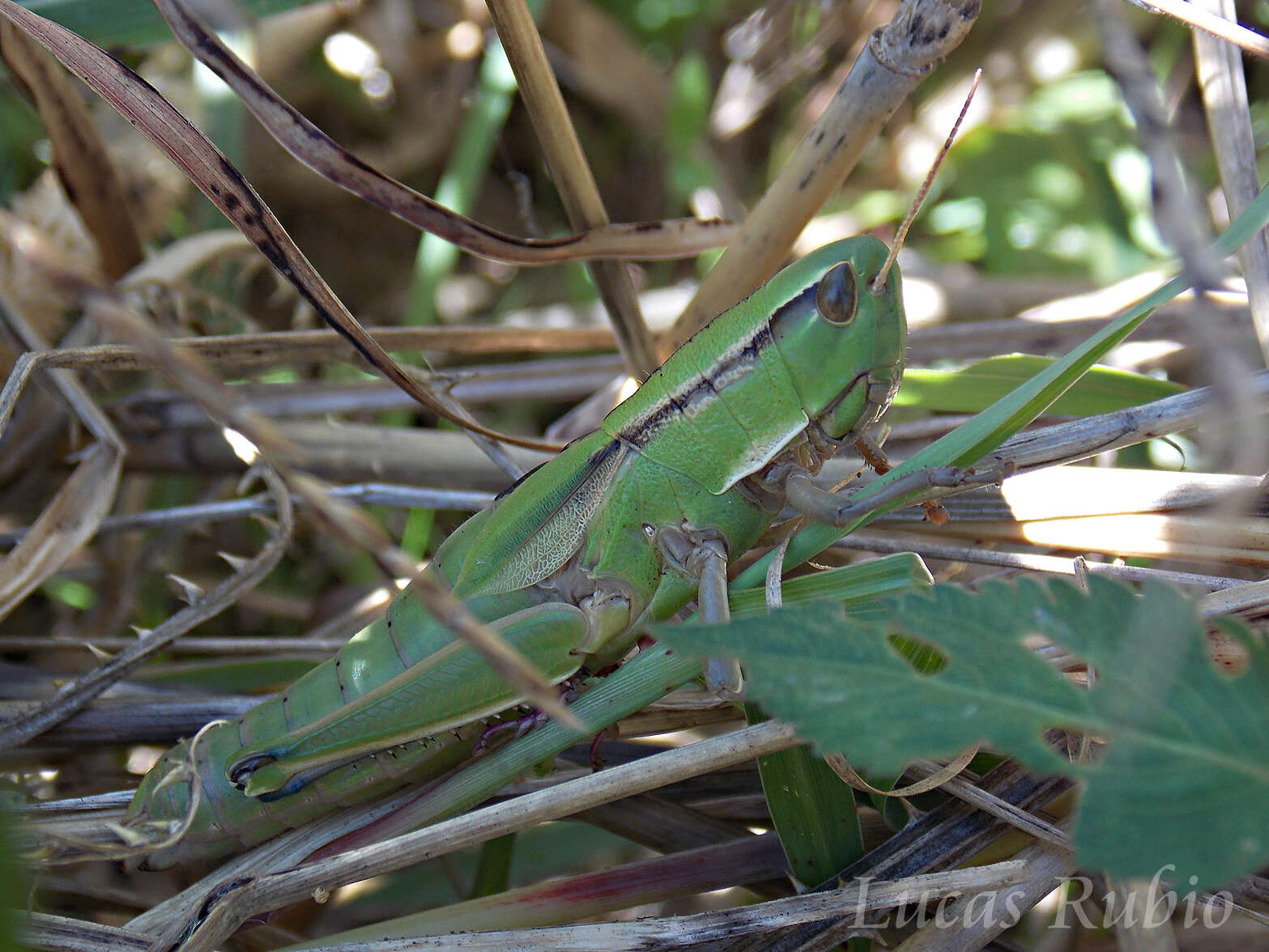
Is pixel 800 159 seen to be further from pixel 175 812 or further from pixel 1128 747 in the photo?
pixel 175 812

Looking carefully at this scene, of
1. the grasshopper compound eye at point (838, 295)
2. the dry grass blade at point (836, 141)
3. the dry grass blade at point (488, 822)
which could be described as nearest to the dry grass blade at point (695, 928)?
the dry grass blade at point (488, 822)

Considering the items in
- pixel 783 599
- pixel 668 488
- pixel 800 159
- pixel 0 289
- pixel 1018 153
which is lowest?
pixel 783 599

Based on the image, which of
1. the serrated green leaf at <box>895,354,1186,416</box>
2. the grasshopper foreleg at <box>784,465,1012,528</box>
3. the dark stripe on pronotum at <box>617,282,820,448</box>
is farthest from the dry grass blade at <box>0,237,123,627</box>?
the serrated green leaf at <box>895,354,1186,416</box>

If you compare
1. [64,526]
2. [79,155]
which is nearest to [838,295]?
[64,526]

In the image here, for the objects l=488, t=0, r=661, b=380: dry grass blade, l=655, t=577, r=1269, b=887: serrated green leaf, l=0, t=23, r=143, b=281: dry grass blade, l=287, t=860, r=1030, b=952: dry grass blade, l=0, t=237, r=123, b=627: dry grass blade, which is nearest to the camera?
l=655, t=577, r=1269, b=887: serrated green leaf

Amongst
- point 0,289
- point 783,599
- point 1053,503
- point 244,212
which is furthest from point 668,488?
point 0,289

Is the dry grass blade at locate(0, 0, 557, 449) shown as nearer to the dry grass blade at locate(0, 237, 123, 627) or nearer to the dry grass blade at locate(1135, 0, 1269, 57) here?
the dry grass blade at locate(0, 237, 123, 627)
